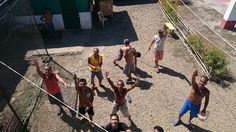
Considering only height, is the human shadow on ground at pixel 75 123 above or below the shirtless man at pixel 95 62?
below

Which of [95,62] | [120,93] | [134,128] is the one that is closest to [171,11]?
[95,62]

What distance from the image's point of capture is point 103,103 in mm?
10266

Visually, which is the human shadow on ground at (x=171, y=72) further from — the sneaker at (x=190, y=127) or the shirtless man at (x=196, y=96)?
the shirtless man at (x=196, y=96)

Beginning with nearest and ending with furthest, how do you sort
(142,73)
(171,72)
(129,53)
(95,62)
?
1. (95,62)
2. (129,53)
3. (142,73)
4. (171,72)

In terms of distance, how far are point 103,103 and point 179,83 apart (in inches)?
133

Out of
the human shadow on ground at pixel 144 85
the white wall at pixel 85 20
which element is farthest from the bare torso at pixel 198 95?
the white wall at pixel 85 20

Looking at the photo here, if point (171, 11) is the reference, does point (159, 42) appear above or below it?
above

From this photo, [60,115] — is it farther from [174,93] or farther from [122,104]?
[174,93]

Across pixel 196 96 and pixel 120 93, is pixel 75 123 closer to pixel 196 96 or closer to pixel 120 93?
pixel 120 93

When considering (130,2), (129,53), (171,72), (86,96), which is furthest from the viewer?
(130,2)

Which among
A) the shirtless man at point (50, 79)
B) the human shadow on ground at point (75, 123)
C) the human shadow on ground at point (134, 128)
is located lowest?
the human shadow on ground at point (134, 128)

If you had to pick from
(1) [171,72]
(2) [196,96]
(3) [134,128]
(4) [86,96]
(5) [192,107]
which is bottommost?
(1) [171,72]

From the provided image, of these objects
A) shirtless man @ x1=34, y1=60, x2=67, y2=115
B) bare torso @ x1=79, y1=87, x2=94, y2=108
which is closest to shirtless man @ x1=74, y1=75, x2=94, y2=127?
bare torso @ x1=79, y1=87, x2=94, y2=108

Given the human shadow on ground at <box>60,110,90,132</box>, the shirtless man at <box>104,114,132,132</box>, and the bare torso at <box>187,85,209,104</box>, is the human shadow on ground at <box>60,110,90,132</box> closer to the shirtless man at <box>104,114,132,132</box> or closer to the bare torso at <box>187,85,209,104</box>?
the shirtless man at <box>104,114,132,132</box>
